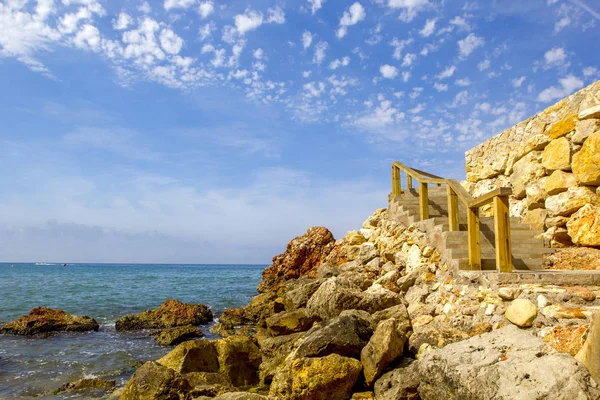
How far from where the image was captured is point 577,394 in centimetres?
358

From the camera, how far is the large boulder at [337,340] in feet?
18.7

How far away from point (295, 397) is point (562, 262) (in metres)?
4.82

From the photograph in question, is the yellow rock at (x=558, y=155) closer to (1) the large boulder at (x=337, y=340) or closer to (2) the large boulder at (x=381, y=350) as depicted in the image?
(2) the large boulder at (x=381, y=350)

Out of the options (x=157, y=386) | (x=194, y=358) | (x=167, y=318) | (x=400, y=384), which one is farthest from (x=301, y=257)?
(x=400, y=384)

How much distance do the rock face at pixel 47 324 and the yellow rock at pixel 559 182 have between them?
507 inches

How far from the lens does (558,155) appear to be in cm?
773

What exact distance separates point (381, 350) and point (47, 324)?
1170cm

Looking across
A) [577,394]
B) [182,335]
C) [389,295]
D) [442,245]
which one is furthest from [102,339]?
[577,394]

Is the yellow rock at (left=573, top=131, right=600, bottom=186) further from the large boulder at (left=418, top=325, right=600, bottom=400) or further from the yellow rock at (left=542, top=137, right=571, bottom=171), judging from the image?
the large boulder at (left=418, top=325, right=600, bottom=400)

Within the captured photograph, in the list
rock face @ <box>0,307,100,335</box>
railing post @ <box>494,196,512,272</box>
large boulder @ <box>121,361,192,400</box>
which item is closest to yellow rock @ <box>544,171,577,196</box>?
railing post @ <box>494,196,512,272</box>

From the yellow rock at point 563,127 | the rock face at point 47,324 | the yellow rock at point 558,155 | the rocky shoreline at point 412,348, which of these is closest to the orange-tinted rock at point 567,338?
the rocky shoreline at point 412,348

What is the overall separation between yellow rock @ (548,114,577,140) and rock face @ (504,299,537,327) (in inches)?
161

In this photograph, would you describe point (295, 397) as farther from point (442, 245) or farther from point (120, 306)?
point (120, 306)

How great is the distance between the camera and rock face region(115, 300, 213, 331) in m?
13.5
